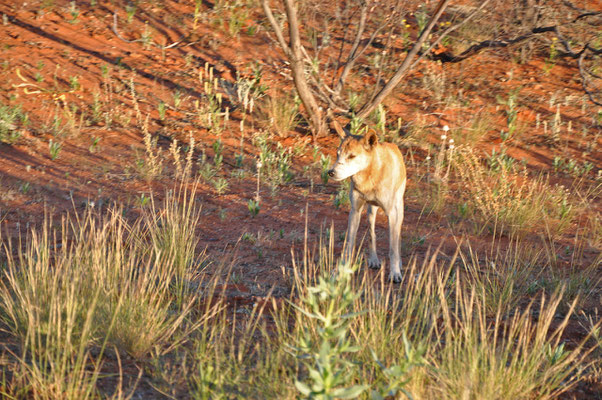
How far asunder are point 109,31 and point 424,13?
6.46 m

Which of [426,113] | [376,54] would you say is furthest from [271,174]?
[376,54]

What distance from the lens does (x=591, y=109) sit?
11992mm

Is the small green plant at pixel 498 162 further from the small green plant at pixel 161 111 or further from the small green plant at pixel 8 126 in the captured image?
the small green plant at pixel 8 126

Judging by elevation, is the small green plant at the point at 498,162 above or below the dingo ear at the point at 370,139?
below

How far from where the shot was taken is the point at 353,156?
6090 millimetres

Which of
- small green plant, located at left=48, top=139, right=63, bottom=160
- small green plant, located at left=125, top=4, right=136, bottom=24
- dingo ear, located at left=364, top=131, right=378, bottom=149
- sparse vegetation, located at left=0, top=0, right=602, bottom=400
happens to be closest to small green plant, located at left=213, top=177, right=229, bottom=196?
sparse vegetation, located at left=0, top=0, right=602, bottom=400

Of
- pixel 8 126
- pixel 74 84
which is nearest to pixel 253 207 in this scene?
pixel 8 126

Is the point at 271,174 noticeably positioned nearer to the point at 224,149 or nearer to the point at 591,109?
the point at 224,149

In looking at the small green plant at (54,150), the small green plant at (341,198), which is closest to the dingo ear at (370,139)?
the small green plant at (341,198)

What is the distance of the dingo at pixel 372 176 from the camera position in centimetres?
608

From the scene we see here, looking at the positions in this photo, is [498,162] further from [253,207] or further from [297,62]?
[253,207]

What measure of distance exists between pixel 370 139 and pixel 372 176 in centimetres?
40

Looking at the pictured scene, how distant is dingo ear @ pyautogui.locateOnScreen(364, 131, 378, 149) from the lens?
19.6ft

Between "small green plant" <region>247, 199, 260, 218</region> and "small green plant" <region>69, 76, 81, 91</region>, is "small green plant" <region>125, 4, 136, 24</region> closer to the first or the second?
"small green plant" <region>69, 76, 81, 91</region>
